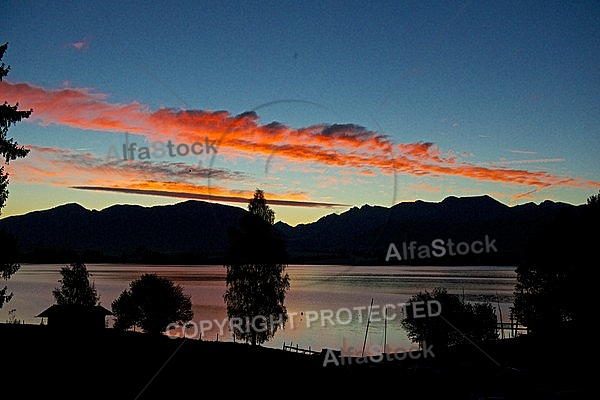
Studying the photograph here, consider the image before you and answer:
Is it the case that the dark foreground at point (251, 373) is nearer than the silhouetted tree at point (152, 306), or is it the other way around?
the dark foreground at point (251, 373)

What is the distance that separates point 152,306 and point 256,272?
33.5 m

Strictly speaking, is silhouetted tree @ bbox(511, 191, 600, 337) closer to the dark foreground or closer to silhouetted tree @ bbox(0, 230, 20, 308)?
the dark foreground

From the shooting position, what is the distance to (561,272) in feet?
200

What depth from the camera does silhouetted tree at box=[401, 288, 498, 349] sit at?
70812 millimetres

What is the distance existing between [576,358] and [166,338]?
25.2m

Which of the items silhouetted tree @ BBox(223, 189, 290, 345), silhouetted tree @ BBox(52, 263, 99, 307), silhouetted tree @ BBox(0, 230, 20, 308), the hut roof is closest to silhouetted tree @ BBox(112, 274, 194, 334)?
silhouetted tree @ BBox(52, 263, 99, 307)

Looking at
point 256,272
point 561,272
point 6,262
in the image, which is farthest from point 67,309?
point 561,272

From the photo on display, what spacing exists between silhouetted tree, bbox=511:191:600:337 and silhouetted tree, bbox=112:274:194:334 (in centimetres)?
4628

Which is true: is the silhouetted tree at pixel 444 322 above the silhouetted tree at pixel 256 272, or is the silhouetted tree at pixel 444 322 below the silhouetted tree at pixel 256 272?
below

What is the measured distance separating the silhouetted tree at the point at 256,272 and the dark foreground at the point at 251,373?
18.3 metres

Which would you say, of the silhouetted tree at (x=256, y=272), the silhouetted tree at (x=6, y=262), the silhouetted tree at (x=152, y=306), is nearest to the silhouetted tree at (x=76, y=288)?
the silhouetted tree at (x=152, y=306)

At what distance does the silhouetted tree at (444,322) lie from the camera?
7081 centimetres

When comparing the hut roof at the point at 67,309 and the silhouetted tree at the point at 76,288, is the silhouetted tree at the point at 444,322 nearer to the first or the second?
the hut roof at the point at 67,309

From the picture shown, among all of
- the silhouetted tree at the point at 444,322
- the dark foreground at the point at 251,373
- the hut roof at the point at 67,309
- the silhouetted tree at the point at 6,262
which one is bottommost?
the silhouetted tree at the point at 444,322
